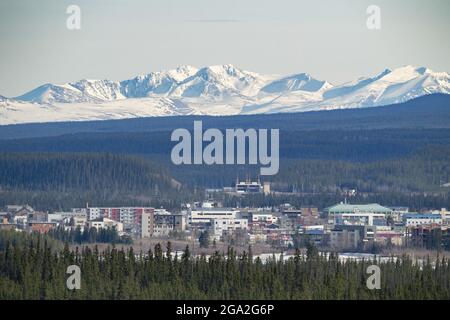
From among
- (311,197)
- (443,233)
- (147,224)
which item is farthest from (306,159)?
(443,233)

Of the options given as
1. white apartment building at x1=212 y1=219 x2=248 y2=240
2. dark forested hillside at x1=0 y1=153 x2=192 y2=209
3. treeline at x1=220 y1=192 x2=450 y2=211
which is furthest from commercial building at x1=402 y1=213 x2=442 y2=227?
dark forested hillside at x1=0 y1=153 x2=192 y2=209

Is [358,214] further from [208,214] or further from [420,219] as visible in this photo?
[208,214]

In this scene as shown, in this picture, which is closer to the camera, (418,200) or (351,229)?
(351,229)

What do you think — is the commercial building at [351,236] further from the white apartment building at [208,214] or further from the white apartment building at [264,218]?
the white apartment building at [208,214]

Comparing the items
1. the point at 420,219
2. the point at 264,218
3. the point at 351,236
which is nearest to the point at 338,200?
the point at 264,218

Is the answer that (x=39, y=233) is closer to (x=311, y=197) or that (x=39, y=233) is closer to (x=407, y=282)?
(x=407, y=282)

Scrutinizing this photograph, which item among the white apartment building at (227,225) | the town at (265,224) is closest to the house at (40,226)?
the town at (265,224)

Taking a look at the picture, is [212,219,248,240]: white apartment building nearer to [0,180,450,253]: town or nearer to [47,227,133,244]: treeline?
[0,180,450,253]: town
